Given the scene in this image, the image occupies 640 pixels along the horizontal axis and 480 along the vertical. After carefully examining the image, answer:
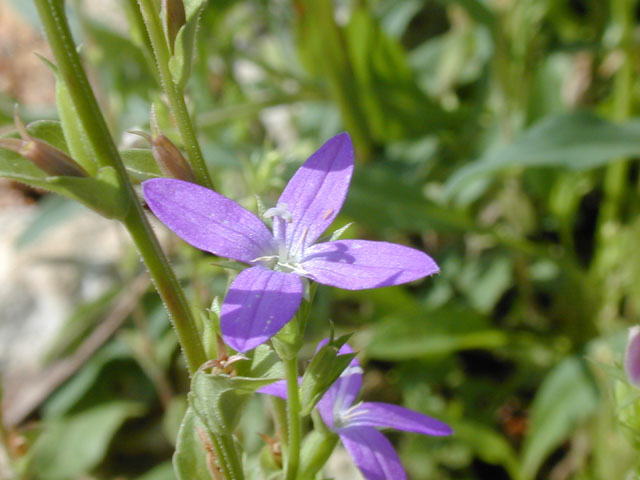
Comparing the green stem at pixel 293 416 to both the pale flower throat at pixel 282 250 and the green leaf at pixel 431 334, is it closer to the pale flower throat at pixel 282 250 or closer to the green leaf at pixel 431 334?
the pale flower throat at pixel 282 250

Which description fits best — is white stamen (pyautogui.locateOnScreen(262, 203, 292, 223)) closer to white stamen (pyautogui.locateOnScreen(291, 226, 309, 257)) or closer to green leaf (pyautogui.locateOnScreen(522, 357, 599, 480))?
white stamen (pyautogui.locateOnScreen(291, 226, 309, 257))

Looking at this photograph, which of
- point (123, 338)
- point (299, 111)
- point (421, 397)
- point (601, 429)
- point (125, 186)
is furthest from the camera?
point (299, 111)

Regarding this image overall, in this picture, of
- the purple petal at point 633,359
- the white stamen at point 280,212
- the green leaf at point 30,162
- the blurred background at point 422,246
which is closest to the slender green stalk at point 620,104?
the blurred background at point 422,246

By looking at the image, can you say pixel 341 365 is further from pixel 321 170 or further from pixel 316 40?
pixel 316 40

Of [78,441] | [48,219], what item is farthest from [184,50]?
[48,219]

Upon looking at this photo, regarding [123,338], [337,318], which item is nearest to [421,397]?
[337,318]

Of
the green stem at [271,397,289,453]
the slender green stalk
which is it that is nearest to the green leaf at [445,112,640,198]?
the slender green stalk
